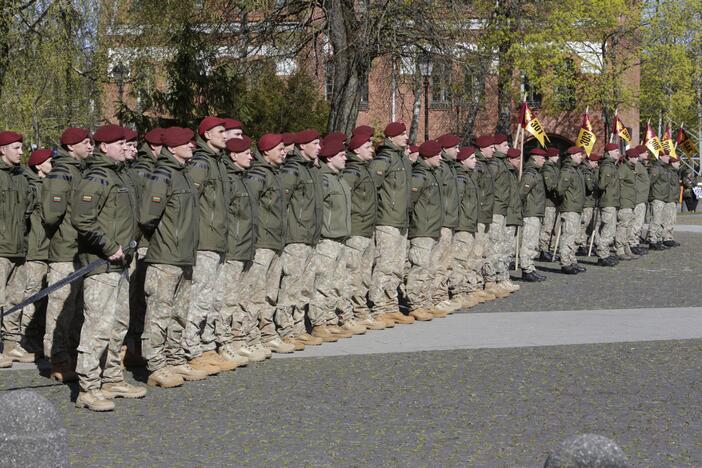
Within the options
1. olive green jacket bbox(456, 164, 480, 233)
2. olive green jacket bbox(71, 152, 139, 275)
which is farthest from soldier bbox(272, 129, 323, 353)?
olive green jacket bbox(456, 164, 480, 233)

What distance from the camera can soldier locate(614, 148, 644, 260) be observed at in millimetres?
23172

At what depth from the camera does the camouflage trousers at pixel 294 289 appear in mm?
12188

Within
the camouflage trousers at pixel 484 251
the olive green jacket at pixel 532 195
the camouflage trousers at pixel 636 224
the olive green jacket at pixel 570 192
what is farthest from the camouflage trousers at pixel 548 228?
the camouflage trousers at pixel 484 251

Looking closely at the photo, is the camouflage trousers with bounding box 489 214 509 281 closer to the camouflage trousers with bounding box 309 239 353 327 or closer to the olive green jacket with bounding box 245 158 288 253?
the camouflage trousers with bounding box 309 239 353 327

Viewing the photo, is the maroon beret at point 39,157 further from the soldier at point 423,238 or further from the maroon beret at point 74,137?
the soldier at point 423,238

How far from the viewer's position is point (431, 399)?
30.3 feet

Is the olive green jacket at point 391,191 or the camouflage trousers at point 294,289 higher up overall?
the olive green jacket at point 391,191

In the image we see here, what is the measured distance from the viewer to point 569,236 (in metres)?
20.6

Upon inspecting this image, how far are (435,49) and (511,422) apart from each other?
15650 millimetres

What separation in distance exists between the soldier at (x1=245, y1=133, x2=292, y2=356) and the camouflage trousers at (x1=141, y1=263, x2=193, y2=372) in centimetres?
150

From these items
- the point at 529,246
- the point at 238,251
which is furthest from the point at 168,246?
the point at 529,246

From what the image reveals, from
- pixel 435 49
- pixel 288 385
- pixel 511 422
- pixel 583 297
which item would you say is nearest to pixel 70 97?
pixel 435 49

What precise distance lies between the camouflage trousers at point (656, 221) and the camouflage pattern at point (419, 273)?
12088 mm

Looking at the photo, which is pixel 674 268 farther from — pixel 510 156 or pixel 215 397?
pixel 215 397
